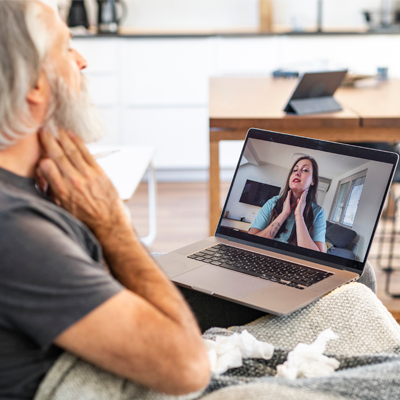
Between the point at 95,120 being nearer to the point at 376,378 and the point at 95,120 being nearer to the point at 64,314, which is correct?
the point at 64,314

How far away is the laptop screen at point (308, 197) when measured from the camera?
3.59ft

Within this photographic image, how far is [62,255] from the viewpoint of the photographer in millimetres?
652

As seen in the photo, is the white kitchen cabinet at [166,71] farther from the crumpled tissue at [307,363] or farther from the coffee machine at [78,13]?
the crumpled tissue at [307,363]

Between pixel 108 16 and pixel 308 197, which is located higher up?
pixel 108 16

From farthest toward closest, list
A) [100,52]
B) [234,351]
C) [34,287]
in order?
[100,52] → [234,351] → [34,287]

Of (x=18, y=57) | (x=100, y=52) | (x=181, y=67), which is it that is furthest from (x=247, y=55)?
(x=18, y=57)

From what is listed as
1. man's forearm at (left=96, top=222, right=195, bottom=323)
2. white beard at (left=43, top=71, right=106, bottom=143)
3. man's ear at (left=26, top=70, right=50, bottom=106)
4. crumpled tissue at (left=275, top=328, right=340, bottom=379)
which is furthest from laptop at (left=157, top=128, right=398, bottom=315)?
man's ear at (left=26, top=70, right=50, bottom=106)

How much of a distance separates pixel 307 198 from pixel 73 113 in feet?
1.85

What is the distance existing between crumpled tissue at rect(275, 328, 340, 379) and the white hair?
55 cm

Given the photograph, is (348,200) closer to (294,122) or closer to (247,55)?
(294,122)

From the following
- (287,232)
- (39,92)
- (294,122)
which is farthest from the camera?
(294,122)

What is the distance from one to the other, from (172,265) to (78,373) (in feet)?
1.56

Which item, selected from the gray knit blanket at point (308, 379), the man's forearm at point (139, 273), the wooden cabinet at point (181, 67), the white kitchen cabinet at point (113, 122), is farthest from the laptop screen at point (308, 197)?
the white kitchen cabinet at point (113, 122)

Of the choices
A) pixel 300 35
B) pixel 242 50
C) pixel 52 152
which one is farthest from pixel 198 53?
pixel 52 152
